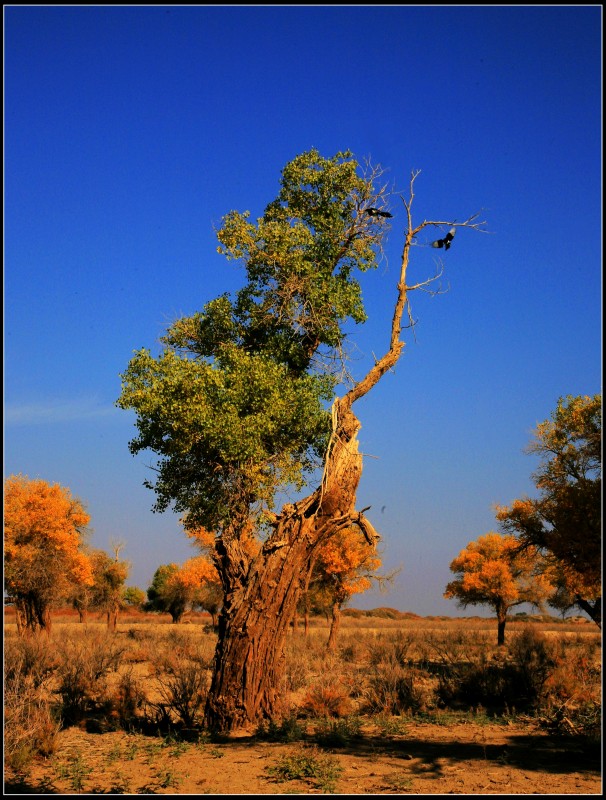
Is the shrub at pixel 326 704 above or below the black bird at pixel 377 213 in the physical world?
below

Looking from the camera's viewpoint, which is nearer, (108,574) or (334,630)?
(334,630)

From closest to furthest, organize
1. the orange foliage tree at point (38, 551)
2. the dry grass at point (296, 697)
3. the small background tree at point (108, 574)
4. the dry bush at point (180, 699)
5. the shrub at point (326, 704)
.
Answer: the dry grass at point (296, 697) < the dry bush at point (180, 699) < the shrub at point (326, 704) < the orange foliage tree at point (38, 551) < the small background tree at point (108, 574)

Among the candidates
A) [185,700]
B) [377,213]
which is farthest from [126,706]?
[377,213]

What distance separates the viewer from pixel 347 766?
1075 centimetres

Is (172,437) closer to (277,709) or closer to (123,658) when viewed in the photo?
(277,709)

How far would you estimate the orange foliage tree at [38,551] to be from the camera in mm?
34156

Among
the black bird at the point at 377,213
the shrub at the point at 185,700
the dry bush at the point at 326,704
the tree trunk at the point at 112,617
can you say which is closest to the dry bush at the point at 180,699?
the shrub at the point at 185,700

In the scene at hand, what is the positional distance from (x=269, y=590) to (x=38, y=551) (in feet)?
80.6

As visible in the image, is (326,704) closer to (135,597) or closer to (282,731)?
(282,731)

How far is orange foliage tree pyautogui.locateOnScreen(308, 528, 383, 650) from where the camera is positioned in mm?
36531

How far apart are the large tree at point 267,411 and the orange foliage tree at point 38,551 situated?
2193 cm

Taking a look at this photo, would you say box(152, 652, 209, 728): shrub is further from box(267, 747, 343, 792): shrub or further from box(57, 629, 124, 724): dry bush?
box(267, 747, 343, 792): shrub

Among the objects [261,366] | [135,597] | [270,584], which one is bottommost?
[135,597]

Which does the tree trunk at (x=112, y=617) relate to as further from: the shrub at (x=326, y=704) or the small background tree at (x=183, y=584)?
the shrub at (x=326, y=704)
